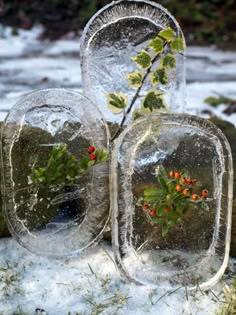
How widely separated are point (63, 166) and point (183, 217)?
485mm

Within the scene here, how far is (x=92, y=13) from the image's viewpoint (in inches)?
261

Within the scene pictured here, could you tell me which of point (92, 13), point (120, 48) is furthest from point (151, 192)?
point (92, 13)

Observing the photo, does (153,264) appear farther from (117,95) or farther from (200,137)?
(117,95)

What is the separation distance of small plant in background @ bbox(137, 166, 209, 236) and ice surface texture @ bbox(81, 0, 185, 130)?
619mm

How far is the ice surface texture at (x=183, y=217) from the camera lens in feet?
7.86

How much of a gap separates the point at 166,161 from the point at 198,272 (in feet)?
1.40

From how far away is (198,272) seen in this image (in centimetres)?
245

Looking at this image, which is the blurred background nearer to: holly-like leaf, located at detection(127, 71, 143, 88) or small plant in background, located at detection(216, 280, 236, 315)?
holly-like leaf, located at detection(127, 71, 143, 88)

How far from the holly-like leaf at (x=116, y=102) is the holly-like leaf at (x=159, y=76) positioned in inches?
5.9

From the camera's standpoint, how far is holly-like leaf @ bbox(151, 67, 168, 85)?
9.30 ft

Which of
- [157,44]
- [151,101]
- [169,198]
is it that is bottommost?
[169,198]

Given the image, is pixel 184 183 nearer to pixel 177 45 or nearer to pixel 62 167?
pixel 62 167

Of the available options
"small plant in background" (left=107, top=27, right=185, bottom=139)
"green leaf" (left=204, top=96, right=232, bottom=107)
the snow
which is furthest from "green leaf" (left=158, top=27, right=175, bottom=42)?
"green leaf" (left=204, top=96, right=232, bottom=107)

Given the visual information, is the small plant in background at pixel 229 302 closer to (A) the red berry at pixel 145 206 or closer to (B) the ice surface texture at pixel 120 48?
(A) the red berry at pixel 145 206
